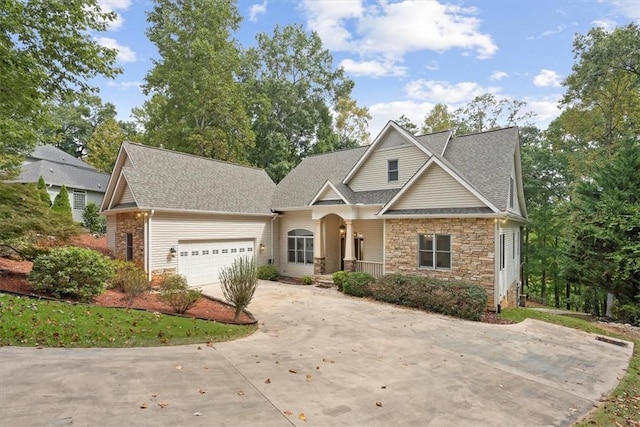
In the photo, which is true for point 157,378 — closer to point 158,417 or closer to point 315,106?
point 158,417

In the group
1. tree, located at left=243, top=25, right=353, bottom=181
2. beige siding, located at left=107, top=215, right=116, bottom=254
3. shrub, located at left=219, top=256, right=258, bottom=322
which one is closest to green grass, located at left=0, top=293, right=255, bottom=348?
shrub, located at left=219, top=256, right=258, bottom=322

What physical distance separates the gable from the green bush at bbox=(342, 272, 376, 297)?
4.87 meters

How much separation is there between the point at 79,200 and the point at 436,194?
30.0 metres

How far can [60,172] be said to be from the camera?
29.1 m

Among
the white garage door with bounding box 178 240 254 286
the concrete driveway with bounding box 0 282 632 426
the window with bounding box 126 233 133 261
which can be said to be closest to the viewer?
the concrete driveway with bounding box 0 282 632 426

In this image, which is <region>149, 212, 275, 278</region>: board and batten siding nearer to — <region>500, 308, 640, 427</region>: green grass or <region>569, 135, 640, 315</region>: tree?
<region>500, 308, 640, 427</region>: green grass

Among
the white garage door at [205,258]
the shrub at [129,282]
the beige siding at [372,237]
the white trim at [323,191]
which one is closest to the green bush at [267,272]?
the white garage door at [205,258]

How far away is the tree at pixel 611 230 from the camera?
14.1 metres

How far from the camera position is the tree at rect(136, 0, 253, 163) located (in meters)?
26.9

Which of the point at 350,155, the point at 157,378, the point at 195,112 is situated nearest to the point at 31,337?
the point at 157,378

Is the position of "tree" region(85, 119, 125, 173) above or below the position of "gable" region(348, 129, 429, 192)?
above

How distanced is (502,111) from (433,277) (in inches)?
946

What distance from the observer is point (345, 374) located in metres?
6.10

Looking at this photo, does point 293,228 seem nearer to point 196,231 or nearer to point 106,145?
A: point 196,231
